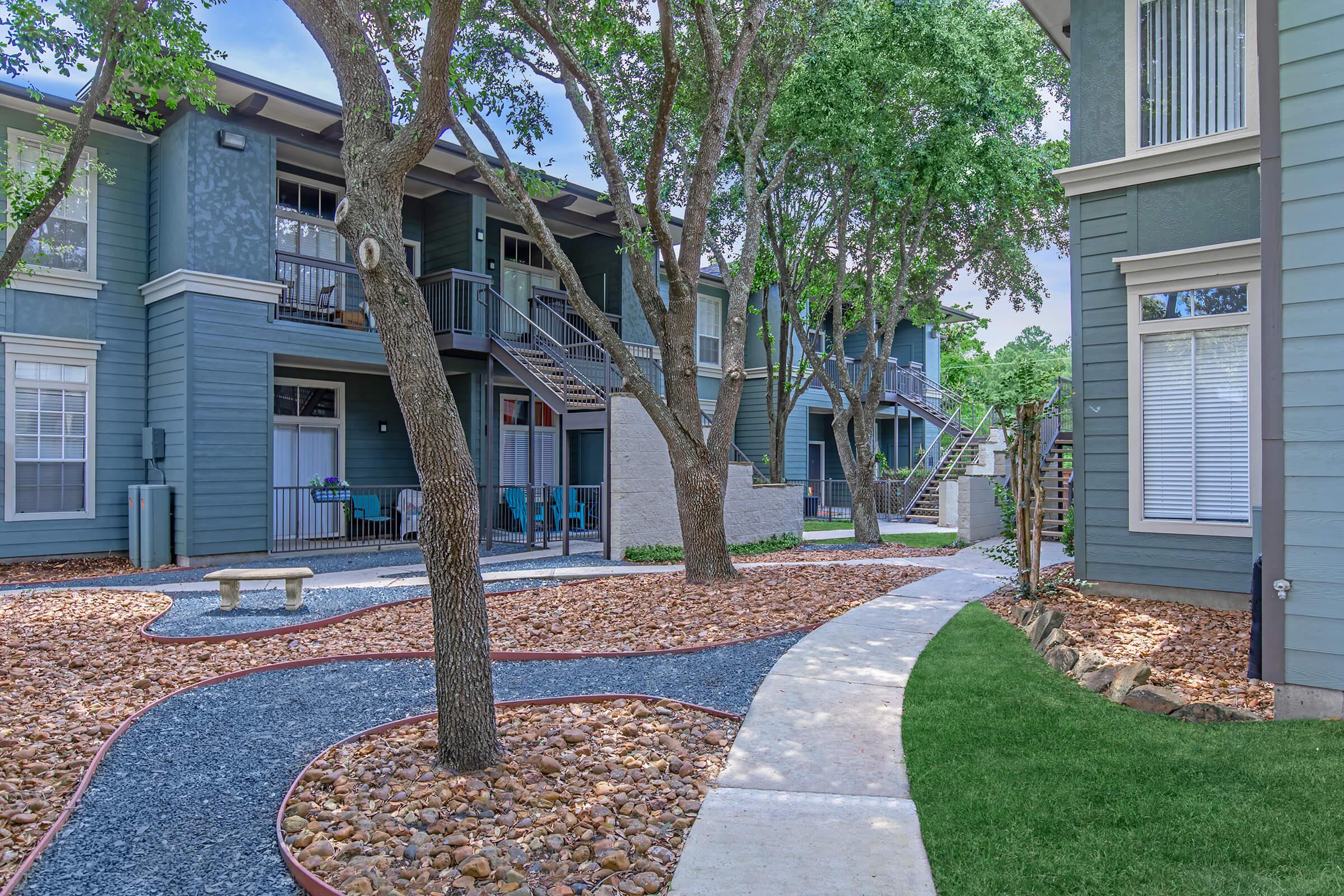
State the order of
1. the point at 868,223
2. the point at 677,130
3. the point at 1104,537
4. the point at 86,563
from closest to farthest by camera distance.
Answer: the point at 1104,537 < the point at 86,563 < the point at 677,130 < the point at 868,223

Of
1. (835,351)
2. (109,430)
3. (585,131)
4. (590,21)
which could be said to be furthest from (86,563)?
(835,351)

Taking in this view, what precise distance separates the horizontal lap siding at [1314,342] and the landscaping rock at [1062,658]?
49.5 inches

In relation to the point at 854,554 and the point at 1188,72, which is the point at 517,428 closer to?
the point at 854,554

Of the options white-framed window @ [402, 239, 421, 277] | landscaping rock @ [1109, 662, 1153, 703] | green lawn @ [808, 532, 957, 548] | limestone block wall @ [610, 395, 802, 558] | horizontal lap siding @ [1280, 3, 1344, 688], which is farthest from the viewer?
white-framed window @ [402, 239, 421, 277]

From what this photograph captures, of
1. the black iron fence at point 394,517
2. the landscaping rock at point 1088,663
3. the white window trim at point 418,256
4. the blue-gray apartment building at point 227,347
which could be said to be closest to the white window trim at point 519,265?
the blue-gray apartment building at point 227,347

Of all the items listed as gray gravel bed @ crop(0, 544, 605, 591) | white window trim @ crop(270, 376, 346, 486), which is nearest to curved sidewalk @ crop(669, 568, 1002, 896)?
gray gravel bed @ crop(0, 544, 605, 591)

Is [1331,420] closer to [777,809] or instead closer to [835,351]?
[777,809]

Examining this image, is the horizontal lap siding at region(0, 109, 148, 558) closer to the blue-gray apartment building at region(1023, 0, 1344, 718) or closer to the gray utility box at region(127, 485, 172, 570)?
the gray utility box at region(127, 485, 172, 570)

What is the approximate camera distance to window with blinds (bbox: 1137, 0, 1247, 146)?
7.34m

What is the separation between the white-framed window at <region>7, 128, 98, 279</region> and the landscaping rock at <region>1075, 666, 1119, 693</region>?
13.8 m

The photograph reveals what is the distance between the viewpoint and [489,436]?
14258 mm

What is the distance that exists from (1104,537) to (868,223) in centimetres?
867

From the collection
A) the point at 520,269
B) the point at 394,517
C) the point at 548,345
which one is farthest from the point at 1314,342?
the point at 520,269

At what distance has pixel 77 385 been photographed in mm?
12594
